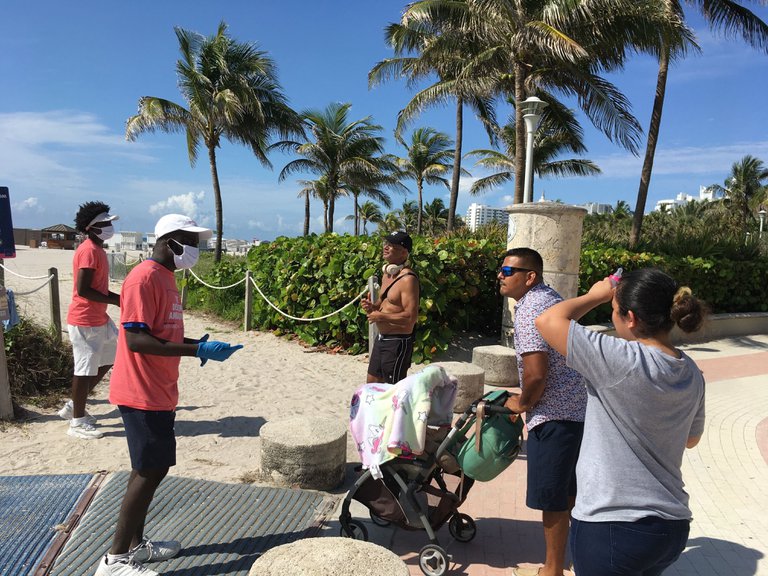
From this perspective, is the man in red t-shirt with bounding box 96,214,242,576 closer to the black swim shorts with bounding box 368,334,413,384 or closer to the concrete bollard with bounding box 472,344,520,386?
the black swim shorts with bounding box 368,334,413,384

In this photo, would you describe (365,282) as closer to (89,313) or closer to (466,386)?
(466,386)

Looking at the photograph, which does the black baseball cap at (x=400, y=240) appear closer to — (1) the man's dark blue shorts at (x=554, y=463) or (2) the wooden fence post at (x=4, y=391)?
(1) the man's dark blue shorts at (x=554, y=463)

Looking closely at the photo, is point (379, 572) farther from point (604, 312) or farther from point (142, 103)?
point (142, 103)

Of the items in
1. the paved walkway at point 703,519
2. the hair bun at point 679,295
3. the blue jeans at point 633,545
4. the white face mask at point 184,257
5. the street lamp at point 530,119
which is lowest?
the paved walkway at point 703,519

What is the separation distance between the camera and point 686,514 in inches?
72.6

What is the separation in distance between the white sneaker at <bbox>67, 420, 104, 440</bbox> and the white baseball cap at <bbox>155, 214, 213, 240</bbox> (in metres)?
2.86

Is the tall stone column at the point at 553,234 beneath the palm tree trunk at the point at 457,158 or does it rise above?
beneath

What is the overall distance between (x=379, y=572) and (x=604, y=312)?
9.94 meters

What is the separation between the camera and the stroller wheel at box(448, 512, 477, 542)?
3346mm

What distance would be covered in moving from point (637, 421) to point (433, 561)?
165cm

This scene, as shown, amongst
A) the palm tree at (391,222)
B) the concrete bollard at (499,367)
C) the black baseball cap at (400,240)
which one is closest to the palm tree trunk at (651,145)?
the concrete bollard at (499,367)

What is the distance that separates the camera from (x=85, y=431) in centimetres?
487

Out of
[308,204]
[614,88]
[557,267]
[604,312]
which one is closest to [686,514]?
[557,267]

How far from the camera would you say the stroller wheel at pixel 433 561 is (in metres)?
2.90
